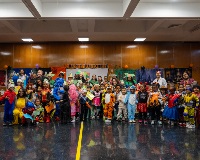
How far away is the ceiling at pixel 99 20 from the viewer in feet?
24.5

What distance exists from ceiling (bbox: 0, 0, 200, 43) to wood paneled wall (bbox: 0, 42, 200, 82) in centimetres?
74

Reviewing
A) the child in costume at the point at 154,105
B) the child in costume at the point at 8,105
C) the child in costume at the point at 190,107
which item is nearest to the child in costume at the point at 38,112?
the child in costume at the point at 8,105

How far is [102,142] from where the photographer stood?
521 cm

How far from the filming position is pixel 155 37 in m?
11.8

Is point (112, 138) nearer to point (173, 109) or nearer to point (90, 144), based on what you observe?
point (90, 144)

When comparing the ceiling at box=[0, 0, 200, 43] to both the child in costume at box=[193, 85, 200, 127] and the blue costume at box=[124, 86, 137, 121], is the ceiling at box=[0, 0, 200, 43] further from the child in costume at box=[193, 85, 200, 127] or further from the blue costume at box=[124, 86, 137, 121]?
the blue costume at box=[124, 86, 137, 121]

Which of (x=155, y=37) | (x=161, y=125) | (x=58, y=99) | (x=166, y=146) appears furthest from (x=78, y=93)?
(x=155, y=37)

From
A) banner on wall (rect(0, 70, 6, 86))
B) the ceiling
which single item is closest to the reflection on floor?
the ceiling

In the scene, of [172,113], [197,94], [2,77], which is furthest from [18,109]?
[2,77]

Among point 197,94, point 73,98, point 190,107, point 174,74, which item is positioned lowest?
point 190,107

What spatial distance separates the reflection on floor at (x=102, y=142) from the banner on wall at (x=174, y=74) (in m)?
6.31

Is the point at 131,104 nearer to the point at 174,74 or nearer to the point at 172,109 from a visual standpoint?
the point at 172,109

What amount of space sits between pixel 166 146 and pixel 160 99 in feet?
10.1

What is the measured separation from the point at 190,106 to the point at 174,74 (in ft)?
20.4
